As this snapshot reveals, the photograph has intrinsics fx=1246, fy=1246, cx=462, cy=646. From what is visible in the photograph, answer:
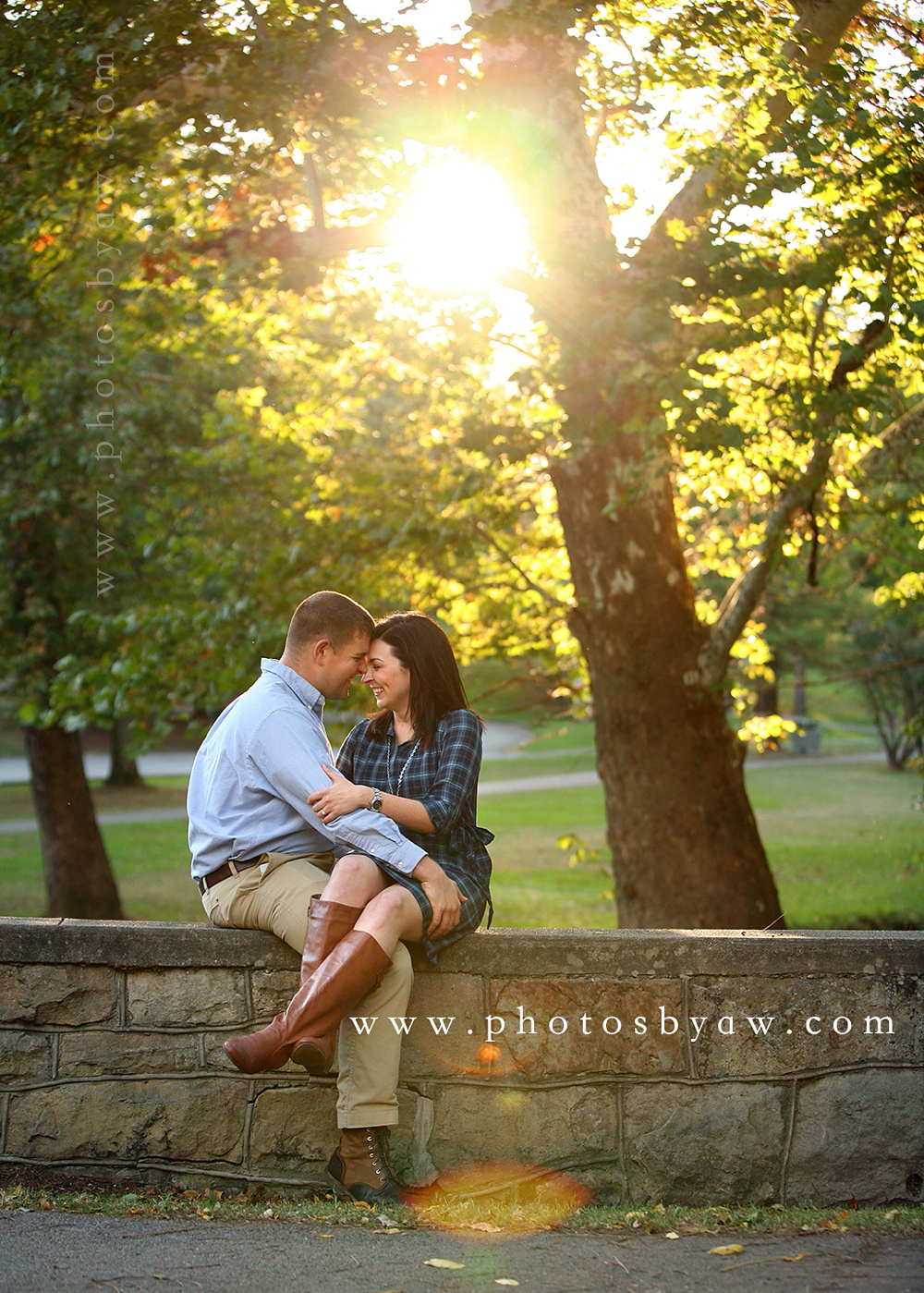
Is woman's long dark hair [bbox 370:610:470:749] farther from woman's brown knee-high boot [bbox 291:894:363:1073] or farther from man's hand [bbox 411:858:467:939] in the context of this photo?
woman's brown knee-high boot [bbox 291:894:363:1073]

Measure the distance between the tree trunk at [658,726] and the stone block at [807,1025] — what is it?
12.4 ft

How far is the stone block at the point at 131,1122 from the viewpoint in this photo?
400 cm

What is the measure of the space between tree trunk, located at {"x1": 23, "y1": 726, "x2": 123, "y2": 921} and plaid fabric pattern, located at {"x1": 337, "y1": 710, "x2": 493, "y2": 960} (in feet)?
34.0

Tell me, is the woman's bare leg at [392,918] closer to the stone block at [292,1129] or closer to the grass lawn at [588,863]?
the stone block at [292,1129]

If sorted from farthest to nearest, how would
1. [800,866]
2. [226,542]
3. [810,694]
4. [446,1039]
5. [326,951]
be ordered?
[810,694] → [800,866] → [226,542] → [446,1039] → [326,951]

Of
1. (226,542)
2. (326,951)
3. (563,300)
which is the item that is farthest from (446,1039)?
(226,542)

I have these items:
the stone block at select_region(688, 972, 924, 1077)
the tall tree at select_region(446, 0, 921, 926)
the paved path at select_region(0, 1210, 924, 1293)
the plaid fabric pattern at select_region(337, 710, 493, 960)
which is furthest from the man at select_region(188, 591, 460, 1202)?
the tall tree at select_region(446, 0, 921, 926)

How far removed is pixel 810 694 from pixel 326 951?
5055 cm

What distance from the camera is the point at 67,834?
14.0 metres

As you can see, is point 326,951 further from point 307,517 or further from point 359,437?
point 359,437

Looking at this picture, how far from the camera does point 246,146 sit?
714 cm
